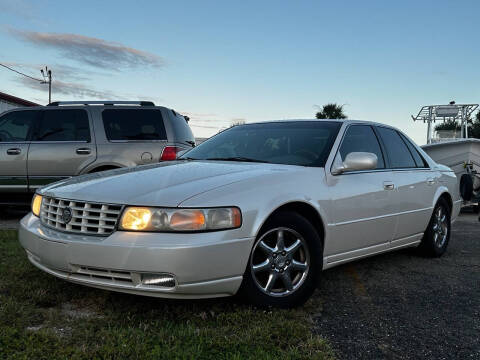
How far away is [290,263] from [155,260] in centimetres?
100

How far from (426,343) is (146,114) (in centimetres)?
519

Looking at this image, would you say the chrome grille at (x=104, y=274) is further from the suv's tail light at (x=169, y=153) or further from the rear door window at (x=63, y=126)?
the rear door window at (x=63, y=126)

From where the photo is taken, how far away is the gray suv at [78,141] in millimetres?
6688

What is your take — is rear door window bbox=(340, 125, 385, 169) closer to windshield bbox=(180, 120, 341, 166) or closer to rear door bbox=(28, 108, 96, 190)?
windshield bbox=(180, 120, 341, 166)

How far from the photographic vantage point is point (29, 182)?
6.83m

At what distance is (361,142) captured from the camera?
4.21 metres

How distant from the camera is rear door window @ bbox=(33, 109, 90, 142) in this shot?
6.81 m

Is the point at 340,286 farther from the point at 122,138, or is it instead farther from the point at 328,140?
the point at 122,138

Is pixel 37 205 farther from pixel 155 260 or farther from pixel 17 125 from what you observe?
pixel 17 125

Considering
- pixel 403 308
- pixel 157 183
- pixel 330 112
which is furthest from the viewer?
pixel 330 112

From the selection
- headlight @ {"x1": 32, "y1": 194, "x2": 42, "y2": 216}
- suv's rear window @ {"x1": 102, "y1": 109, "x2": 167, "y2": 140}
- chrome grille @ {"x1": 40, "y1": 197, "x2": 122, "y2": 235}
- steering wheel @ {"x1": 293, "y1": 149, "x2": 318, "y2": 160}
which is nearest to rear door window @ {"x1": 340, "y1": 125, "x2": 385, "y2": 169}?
steering wheel @ {"x1": 293, "y1": 149, "x2": 318, "y2": 160}

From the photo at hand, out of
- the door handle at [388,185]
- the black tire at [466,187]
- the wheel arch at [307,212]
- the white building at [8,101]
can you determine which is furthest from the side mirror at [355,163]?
the white building at [8,101]

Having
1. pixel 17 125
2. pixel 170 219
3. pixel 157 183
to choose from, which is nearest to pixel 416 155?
pixel 157 183

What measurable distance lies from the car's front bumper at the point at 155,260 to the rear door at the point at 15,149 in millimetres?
4419
